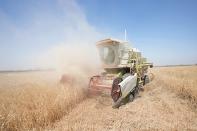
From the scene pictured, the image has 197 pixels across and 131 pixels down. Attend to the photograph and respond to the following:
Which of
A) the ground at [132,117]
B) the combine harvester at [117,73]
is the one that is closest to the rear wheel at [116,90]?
the combine harvester at [117,73]

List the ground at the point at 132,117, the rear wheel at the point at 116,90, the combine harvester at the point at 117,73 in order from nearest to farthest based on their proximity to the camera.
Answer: the ground at the point at 132,117 < the rear wheel at the point at 116,90 < the combine harvester at the point at 117,73

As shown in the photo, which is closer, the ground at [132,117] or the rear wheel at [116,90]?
the ground at [132,117]

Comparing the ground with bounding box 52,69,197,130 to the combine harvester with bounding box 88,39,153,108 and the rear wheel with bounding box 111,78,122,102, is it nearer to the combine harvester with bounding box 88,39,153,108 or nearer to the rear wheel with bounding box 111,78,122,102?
the rear wheel with bounding box 111,78,122,102

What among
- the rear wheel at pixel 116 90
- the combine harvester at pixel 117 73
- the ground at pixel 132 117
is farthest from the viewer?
the combine harvester at pixel 117 73

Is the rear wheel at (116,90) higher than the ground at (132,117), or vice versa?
the rear wheel at (116,90)

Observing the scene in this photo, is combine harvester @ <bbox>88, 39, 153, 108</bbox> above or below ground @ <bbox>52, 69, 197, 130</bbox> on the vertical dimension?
above

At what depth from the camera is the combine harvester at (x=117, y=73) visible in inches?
318

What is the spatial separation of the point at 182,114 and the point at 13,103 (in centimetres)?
512

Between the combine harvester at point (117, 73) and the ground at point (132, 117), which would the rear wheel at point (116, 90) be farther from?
the ground at point (132, 117)

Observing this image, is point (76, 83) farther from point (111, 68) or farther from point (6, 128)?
point (6, 128)

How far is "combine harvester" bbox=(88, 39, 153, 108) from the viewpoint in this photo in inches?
318

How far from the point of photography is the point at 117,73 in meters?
10.1

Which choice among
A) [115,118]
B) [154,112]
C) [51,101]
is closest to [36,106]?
[51,101]

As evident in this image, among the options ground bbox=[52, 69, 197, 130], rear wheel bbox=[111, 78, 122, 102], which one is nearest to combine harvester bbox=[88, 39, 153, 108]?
rear wheel bbox=[111, 78, 122, 102]
